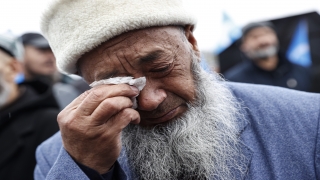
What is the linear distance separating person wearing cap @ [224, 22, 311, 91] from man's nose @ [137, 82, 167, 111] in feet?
14.2

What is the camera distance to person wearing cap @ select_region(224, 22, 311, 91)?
20.7ft

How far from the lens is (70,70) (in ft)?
8.35

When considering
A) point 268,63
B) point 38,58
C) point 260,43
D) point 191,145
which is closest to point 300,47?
point 260,43

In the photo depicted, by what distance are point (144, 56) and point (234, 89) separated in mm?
957

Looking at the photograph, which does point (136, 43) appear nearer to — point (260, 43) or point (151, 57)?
point (151, 57)

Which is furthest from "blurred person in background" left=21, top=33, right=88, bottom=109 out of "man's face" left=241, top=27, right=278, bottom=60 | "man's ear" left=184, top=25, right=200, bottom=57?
"man's ear" left=184, top=25, right=200, bottom=57

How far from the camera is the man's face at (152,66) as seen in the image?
7.02ft

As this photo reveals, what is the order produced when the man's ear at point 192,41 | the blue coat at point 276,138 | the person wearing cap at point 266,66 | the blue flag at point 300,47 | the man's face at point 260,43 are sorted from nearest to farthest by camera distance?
the blue coat at point 276,138 → the man's ear at point 192,41 → the person wearing cap at point 266,66 → the man's face at point 260,43 → the blue flag at point 300,47

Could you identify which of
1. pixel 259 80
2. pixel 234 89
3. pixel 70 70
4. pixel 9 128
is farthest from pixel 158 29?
pixel 259 80

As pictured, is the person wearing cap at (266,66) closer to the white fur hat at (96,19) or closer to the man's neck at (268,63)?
the man's neck at (268,63)

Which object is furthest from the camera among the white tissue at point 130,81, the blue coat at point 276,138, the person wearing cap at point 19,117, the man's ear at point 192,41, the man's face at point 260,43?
the man's face at point 260,43

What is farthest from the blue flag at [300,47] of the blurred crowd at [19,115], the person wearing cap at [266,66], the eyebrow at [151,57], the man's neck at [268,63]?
the eyebrow at [151,57]

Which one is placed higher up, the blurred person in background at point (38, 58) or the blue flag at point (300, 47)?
the blurred person in background at point (38, 58)

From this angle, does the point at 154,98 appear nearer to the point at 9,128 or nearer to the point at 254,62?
the point at 9,128
